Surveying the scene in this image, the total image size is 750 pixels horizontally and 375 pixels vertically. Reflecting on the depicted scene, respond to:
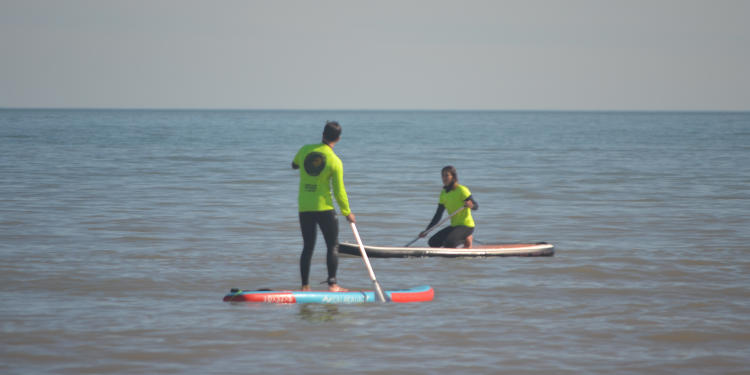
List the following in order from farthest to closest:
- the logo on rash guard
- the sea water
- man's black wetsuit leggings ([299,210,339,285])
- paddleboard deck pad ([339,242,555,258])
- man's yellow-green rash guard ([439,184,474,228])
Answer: man's yellow-green rash guard ([439,184,474,228])
paddleboard deck pad ([339,242,555,258])
man's black wetsuit leggings ([299,210,339,285])
the logo on rash guard
the sea water

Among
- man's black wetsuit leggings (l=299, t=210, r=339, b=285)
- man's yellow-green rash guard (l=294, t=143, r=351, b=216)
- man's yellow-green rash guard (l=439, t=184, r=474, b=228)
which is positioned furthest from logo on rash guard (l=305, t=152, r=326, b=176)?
man's yellow-green rash guard (l=439, t=184, r=474, b=228)

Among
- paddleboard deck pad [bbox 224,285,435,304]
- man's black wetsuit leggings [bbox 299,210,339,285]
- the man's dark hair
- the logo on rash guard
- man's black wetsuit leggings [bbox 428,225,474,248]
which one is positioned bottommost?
paddleboard deck pad [bbox 224,285,435,304]

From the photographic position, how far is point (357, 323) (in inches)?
322

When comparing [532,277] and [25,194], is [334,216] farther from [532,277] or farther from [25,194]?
[25,194]

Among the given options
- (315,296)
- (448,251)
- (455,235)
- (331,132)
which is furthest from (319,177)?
(455,235)

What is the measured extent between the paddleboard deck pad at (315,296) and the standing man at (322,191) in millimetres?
282

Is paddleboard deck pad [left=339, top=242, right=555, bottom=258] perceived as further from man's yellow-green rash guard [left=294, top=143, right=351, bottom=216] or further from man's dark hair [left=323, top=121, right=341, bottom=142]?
man's dark hair [left=323, top=121, right=341, bottom=142]

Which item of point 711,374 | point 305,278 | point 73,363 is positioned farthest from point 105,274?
point 711,374

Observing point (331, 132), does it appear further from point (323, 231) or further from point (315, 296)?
point (315, 296)

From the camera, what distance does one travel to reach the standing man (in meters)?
8.77

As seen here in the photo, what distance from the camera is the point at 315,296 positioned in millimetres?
8930

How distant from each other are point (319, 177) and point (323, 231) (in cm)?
66

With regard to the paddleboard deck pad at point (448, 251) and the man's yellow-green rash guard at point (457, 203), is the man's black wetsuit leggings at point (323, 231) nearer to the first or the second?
the paddleboard deck pad at point (448, 251)

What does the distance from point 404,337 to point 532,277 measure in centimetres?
366
